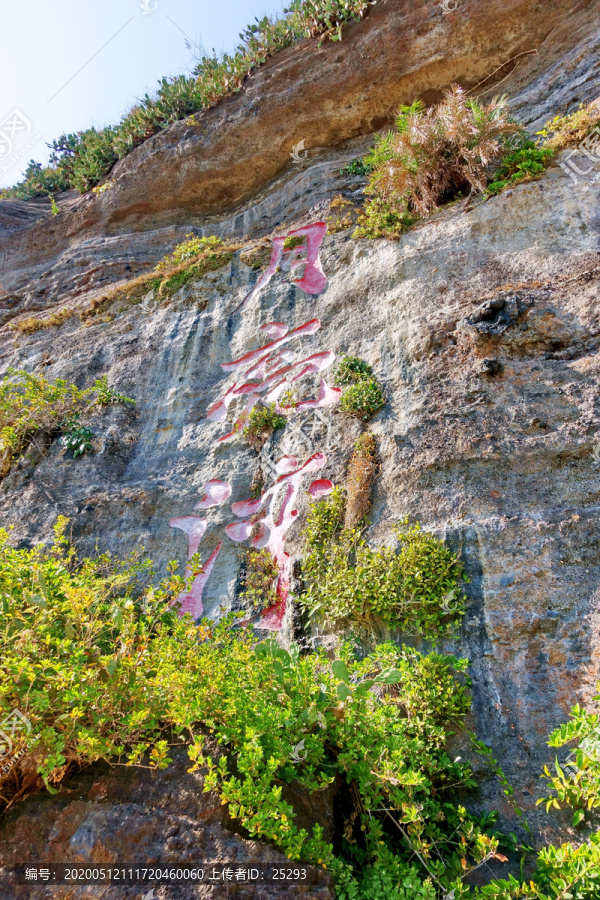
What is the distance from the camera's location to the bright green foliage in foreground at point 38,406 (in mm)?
7051

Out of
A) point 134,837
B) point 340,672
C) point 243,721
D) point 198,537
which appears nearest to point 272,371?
point 198,537

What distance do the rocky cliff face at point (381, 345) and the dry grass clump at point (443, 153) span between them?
489 millimetres

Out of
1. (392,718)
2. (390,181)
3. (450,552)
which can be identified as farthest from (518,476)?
(390,181)

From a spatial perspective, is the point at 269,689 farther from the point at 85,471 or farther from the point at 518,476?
the point at 85,471

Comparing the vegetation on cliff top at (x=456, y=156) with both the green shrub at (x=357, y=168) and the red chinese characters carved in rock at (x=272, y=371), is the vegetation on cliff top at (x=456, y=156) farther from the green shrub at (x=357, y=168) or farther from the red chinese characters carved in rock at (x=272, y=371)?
the red chinese characters carved in rock at (x=272, y=371)

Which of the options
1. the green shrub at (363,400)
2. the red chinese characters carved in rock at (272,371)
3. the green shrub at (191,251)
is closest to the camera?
the green shrub at (363,400)

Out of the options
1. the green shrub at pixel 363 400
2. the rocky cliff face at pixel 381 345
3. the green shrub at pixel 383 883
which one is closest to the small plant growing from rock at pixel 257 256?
the rocky cliff face at pixel 381 345

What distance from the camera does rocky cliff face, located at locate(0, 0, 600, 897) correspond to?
391 cm

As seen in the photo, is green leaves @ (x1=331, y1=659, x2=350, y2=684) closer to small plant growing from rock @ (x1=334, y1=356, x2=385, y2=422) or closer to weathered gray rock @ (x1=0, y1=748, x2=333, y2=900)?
weathered gray rock @ (x1=0, y1=748, x2=333, y2=900)

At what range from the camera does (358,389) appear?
18.7ft

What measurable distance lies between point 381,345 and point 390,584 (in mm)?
2869

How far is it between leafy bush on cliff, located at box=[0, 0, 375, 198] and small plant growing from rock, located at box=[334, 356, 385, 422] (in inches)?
291

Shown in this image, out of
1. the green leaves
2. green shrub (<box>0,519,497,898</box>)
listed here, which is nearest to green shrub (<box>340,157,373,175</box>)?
green shrub (<box>0,519,497,898</box>)

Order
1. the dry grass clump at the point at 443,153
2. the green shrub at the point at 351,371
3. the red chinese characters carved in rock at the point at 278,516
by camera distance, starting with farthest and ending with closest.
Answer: the dry grass clump at the point at 443,153 → the green shrub at the point at 351,371 → the red chinese characters carved in rock at the point at 278,516
